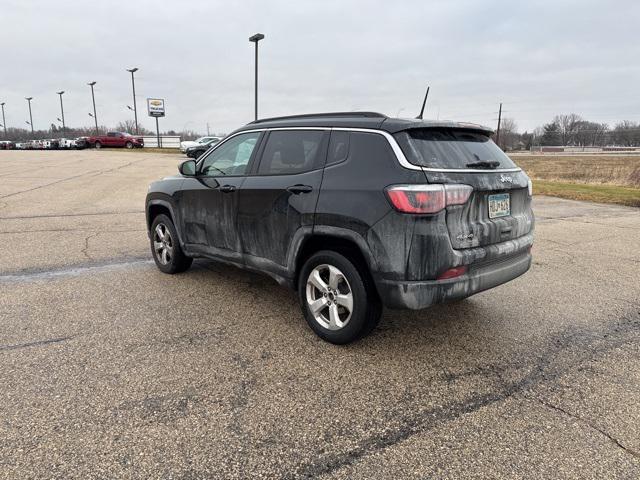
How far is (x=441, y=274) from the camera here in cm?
312

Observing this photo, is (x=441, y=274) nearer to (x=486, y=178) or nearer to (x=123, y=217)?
(x=486, y=178)

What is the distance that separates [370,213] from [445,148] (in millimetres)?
790

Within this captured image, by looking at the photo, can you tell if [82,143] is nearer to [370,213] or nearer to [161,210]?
[161,210]

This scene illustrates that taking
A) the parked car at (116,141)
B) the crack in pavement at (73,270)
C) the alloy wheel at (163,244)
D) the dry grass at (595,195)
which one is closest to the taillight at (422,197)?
the alloy wheel at (163,244)

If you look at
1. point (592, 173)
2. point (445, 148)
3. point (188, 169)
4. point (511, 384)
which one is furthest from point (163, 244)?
point (592, 173)

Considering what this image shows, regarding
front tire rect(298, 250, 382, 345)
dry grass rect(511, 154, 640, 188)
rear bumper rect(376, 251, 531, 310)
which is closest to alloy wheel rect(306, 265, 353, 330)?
front tire rect(298, 250, 382, 345)

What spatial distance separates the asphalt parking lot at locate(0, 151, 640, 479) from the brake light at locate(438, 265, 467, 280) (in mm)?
683

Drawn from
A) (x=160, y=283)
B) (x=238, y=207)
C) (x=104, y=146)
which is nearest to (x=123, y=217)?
(x=160, y=283)

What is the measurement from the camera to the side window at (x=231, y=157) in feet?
14.6

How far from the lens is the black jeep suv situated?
122 inches

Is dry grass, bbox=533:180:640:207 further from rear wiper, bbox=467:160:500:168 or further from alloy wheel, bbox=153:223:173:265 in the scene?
alloy wheel, bbox=153:223:173:265

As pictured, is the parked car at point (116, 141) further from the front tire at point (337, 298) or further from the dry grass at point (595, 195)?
the front tire at point (337, 298)

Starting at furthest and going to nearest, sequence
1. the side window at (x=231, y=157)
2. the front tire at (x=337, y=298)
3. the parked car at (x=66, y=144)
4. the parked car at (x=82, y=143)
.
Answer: the parked car at (x=66, y=144), the parked car at (x=82, y=143), the side window at (x=231, y=157), the front tire at (x=337, y=298)

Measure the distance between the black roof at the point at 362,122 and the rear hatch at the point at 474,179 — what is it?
0.04m
